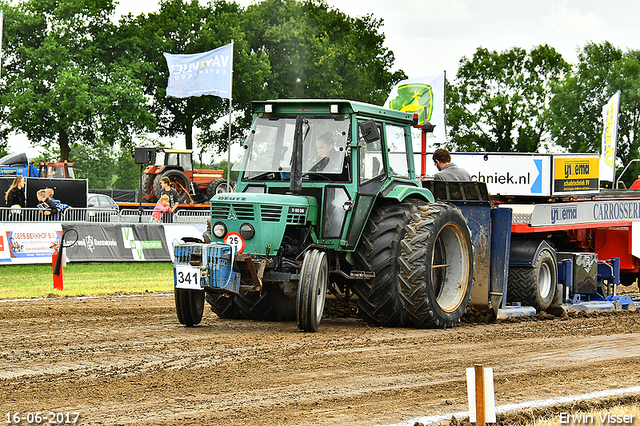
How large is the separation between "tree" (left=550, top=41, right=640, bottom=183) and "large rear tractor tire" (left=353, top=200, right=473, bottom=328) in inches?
2063

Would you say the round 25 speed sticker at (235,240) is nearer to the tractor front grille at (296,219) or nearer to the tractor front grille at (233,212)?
the tractor front grille at (233,212)

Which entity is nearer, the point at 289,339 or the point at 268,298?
the point at 289,339

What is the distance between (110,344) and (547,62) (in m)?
58.8

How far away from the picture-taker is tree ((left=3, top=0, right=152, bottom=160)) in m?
44.7

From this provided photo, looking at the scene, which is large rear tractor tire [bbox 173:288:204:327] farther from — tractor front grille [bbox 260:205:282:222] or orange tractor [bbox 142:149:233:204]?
orange tractor [bbox 142:149:233:204]

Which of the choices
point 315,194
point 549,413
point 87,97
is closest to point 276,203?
point 315,194

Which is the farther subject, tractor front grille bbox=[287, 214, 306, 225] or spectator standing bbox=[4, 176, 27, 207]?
spectator standing bbox=[4, 176, 27, 207]

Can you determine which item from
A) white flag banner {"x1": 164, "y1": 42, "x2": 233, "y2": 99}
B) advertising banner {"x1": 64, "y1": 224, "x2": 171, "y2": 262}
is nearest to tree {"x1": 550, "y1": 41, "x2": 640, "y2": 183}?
white flag banner {"x1": 164, "y1": 42, "x2": 233, "y2": 99}

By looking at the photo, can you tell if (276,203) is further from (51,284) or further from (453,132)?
(453,132)

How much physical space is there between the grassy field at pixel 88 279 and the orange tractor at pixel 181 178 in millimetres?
11477

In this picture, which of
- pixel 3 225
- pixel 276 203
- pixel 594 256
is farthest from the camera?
pixel 3 225

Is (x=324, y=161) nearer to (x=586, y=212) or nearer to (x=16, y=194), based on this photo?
(x=586, y=212)

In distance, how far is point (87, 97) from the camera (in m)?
44.8

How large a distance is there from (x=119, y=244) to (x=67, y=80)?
89.5ft
